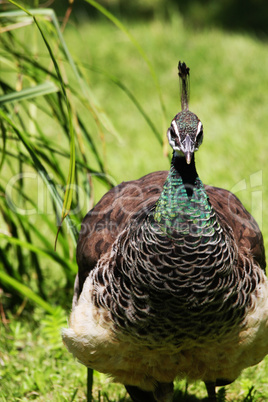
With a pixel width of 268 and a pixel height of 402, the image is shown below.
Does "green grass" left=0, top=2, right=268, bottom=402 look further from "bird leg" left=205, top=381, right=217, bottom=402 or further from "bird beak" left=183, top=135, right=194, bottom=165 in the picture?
"bird beak" left=183, top=135, right=194, bottom=165

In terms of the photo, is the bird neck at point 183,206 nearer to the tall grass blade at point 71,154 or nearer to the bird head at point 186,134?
the bird head at point 186,134

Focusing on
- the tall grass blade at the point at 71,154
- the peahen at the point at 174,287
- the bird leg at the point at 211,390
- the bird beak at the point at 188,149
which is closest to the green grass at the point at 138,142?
the bird leg at the point at 211,390

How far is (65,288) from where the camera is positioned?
3.91 m

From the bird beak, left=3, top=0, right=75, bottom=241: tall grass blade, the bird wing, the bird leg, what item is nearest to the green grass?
the bird leg

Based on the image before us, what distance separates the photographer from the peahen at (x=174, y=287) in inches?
88.3

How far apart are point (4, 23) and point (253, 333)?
2.30 meters

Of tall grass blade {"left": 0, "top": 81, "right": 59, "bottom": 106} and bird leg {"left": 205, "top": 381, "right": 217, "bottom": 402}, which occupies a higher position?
tall grass blade {"left": 0, "top": 81, "right": 59, "bottom": 106}

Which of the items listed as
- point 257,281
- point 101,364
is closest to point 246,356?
point 257,281

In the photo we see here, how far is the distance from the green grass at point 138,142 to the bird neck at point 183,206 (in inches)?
33.7

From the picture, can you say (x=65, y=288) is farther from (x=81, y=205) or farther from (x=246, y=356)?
(x=246, y=356)

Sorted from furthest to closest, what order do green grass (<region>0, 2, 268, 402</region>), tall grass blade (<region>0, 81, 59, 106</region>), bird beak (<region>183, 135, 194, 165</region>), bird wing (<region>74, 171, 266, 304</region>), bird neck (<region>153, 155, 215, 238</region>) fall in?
green grass (<region>0, 2, 268, 402</region>) < tall grass blade (<region>0, 81, 59, 106</region>) < bird wing (<region>74, 171, 266, 304</region>) < bird neck (<region>153, 155, 215, 238</region>) < bird beak (<region>183, 135, 194, 165</region>)

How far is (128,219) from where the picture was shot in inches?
109

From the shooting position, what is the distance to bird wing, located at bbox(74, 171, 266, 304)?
108 inches

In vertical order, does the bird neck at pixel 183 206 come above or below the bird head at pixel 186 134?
below
